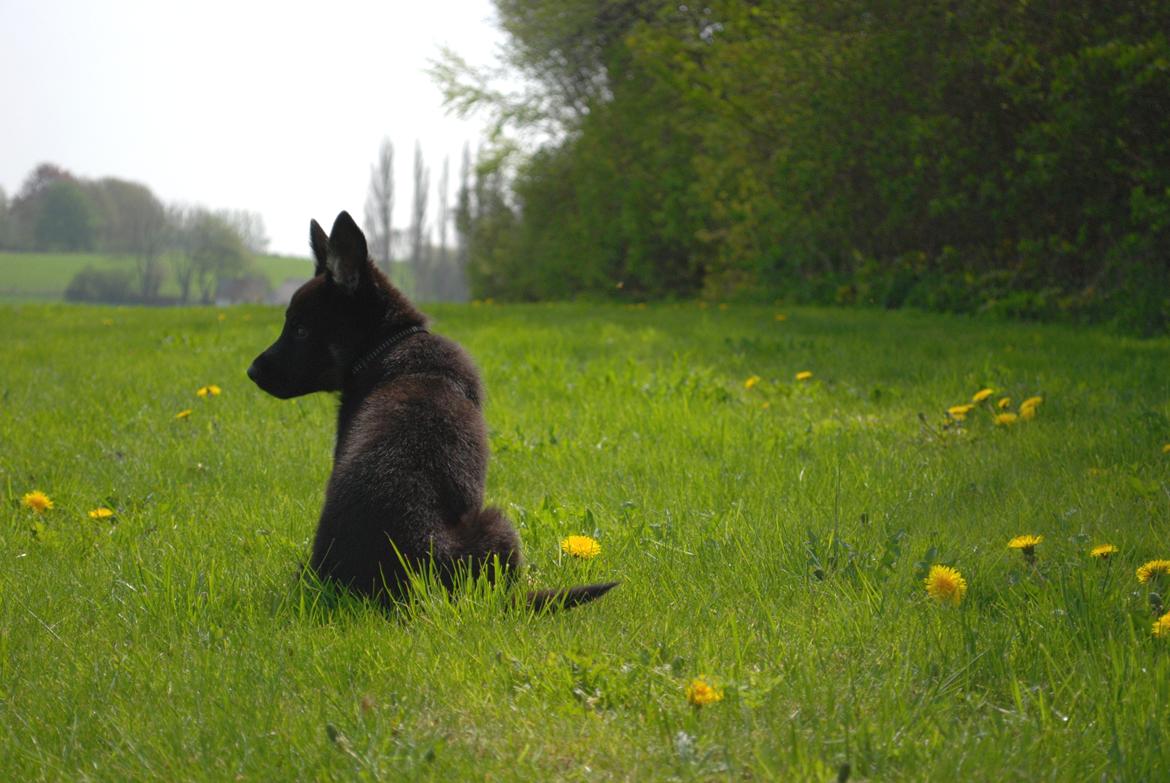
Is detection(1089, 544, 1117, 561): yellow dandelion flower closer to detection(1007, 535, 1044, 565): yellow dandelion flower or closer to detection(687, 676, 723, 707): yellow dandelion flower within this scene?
detection(1007, 535, 1044, 565): yellow dandelion flower

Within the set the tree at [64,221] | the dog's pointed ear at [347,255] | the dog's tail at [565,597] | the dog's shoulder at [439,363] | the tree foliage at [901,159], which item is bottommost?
the dog's tail at [565,597]

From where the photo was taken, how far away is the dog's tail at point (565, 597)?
2596 mm

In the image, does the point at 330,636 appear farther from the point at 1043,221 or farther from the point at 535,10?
the point at 535,10

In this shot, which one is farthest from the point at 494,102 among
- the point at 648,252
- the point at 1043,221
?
the point at 1043,221

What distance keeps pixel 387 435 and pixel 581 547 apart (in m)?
0.75

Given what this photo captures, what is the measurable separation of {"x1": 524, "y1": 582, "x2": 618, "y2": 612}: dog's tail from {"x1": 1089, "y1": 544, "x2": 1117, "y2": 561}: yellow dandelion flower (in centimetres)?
140

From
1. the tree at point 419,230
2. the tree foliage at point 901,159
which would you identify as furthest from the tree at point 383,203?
the tree foliage at point 901,159

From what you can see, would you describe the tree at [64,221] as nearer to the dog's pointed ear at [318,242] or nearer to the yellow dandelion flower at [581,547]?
the dog's pointed ear at [318,242]

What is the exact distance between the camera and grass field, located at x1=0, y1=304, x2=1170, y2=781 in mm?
1947

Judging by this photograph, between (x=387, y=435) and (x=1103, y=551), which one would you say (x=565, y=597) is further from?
(x=1103, y=551)

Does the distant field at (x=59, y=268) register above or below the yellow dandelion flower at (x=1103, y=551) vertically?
above

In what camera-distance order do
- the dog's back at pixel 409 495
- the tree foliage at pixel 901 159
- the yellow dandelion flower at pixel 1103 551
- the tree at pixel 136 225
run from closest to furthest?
the dog's back at pixel 409 495 → the yellow dandelion flower at pixel 1103 551 → the tree foliage at pixel 901 159 → the tree at pixel 136 225

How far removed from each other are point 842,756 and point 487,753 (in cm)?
69

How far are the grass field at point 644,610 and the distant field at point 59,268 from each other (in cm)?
3355
